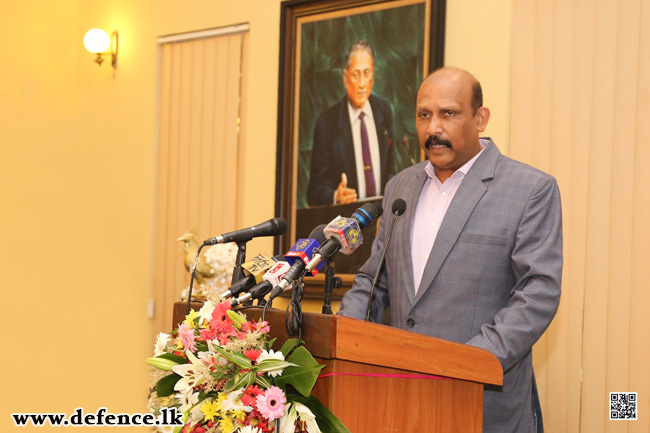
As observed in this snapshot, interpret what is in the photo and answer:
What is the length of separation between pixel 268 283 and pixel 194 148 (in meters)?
3.64

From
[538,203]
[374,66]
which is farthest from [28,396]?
[538,203]

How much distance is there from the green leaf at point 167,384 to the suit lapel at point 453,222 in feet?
2.91

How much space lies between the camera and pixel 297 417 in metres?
1.69

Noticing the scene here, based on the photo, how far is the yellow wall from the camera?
5523 mm

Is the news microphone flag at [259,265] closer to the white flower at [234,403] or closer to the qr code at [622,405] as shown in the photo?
the white flower at [234,403]

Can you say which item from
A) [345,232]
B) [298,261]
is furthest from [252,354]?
[345,232]

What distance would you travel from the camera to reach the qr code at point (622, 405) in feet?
11.6

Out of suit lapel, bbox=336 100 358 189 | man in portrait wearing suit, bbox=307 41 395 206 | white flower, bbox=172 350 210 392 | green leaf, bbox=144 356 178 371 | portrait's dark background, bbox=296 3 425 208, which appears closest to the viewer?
white flower, bbox=172 350 210 392

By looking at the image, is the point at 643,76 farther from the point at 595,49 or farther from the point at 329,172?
the point at 329,172

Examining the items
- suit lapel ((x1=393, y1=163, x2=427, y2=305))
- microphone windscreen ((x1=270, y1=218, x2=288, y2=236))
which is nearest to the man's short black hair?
suit lapel ((x1=393, y1=163, x2=427, y2=305))

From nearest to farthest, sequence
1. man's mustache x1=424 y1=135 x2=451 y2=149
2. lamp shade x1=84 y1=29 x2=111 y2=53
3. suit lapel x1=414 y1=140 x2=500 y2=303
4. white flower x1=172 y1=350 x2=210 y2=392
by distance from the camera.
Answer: white flower x1=172 y1=350 x2=210 y2=392, suit lapel x1=414 y1=140 x2=500 y2=303, man's mustache x1=424 y1=135 x2=451 y2=149, lamp shade x1=84 y1=29 x2=111 y2=53

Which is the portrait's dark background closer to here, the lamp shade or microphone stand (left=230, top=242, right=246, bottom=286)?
the lamp shade

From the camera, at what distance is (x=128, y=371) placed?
18.8ft

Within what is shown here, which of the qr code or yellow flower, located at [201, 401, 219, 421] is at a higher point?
yellow flower, located at [201, 401, 219, 421]
